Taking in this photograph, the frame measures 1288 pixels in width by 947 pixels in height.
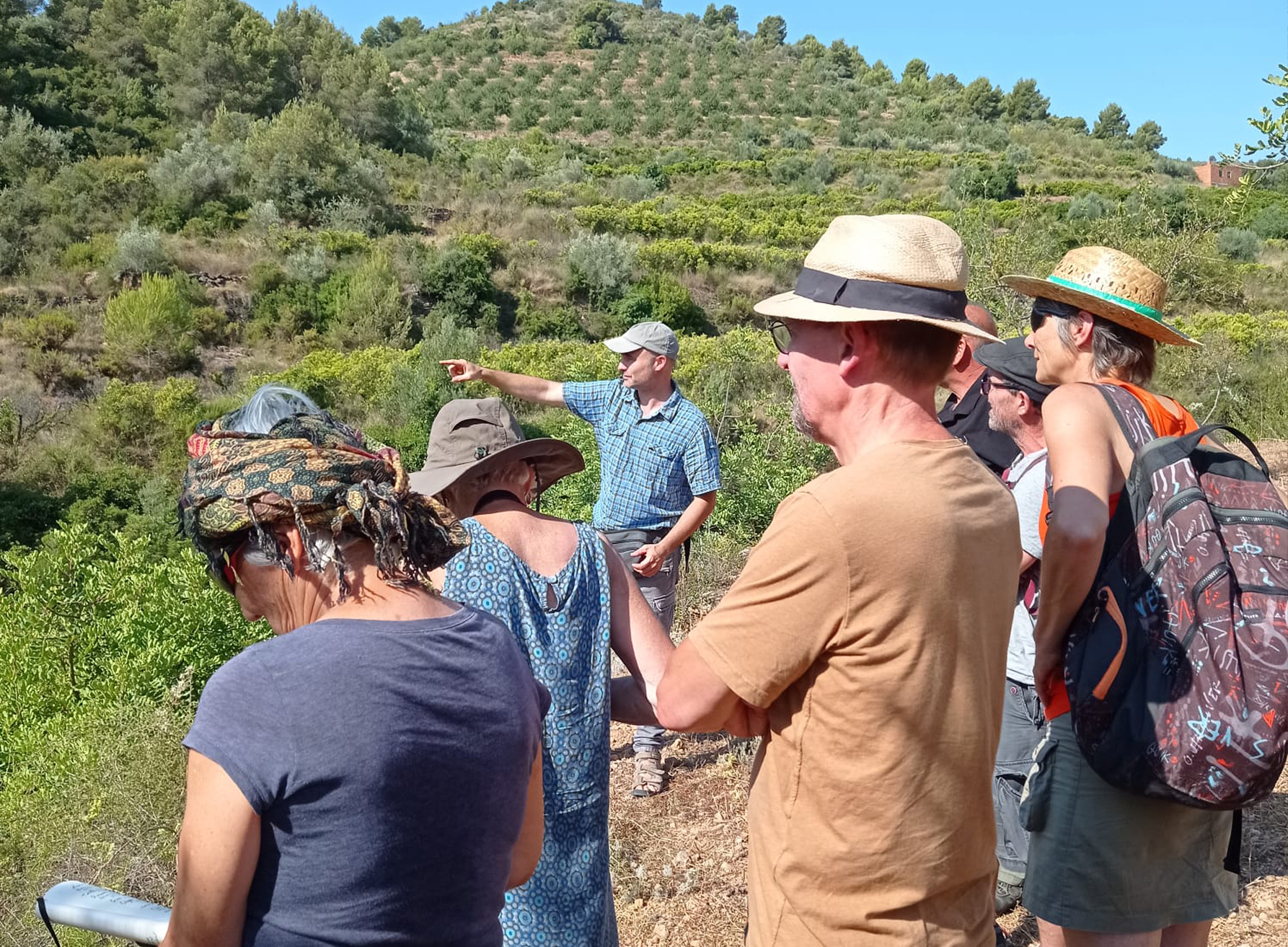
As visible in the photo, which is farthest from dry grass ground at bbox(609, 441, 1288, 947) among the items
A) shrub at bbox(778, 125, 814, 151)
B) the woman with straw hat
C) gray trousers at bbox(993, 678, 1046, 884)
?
shrub at bbox(778, 125, 814, 151)

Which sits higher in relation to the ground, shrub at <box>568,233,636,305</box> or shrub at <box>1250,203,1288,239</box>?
shrub at <box>1250,203,1288,239</box>

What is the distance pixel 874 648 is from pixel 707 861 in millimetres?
2483

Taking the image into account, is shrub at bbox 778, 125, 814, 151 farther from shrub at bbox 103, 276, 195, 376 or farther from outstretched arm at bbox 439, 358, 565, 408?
outstretched arm at bbox 439, 358, 565, 408

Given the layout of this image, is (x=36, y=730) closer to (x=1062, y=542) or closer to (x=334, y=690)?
(x=334, y=690)

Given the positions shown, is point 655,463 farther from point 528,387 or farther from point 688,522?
point 528,387

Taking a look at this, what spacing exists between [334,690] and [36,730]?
384cm

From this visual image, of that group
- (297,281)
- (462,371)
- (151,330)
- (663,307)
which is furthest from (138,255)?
(462,371)

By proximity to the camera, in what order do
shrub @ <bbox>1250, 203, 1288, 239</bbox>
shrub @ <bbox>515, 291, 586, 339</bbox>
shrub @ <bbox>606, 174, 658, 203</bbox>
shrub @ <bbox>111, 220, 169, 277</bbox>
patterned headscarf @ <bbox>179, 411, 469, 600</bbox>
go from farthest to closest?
1. shrub @ <bbox>606, 174, 658, 203</bbox>
2. shrub @ <bbox>1250, 203, 1288, 239</bbox>
3. shrub @ <bbox>515, 291, 586, 339</bbox>
4. shrub @ <bbox>111, 220, 169, 277</bbox>
5. patterned headscarf @ <bbox>179, 411, 469, 600</bbox>

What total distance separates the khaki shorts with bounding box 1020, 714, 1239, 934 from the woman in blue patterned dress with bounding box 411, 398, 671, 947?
2.63 feet

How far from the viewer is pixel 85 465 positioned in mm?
10352

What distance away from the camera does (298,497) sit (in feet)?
4.15

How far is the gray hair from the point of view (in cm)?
208

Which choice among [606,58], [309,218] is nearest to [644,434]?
[309,218]

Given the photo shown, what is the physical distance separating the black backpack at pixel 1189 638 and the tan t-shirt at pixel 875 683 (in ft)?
1.53
